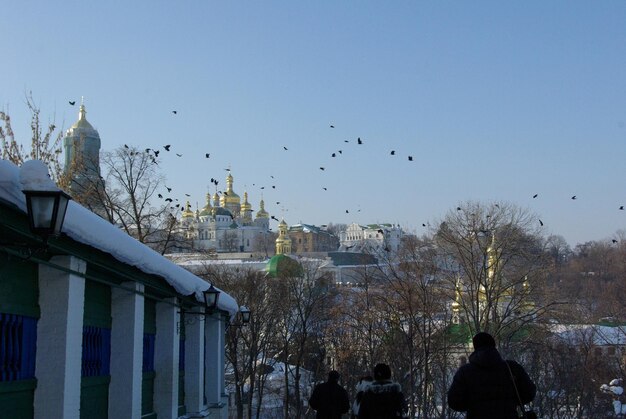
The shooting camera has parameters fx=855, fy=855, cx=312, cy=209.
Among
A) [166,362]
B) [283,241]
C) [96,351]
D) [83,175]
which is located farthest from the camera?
[283,241]

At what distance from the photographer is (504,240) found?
39406mm

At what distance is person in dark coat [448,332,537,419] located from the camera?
231 inches

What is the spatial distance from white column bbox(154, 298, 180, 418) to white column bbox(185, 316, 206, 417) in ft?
5.94

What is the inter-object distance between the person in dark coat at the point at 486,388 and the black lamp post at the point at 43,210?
287 cm

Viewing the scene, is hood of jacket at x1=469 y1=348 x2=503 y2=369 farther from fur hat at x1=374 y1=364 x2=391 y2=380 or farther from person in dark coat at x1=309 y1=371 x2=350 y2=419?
person in dark coat at x1=309 y1=371 x2=350 y2=419

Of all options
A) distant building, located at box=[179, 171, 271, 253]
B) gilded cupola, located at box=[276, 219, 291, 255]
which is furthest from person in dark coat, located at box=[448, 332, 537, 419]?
distant building, located at box=[179, 171, 271, 253]

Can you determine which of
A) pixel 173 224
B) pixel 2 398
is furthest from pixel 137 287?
pixel 173 224

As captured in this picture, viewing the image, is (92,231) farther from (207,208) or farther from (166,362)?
(207,208)

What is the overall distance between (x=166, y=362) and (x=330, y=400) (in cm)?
216

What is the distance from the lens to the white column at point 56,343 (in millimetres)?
6434

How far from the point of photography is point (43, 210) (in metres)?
4.96

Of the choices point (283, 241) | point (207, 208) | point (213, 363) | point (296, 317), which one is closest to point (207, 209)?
point (207, 208)

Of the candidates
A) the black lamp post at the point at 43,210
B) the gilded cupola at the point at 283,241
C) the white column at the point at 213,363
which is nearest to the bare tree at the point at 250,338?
the white column at the point at 213,363

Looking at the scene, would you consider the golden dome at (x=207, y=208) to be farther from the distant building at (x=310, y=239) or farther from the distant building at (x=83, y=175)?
A: the distant building at (x=83, y=175)
